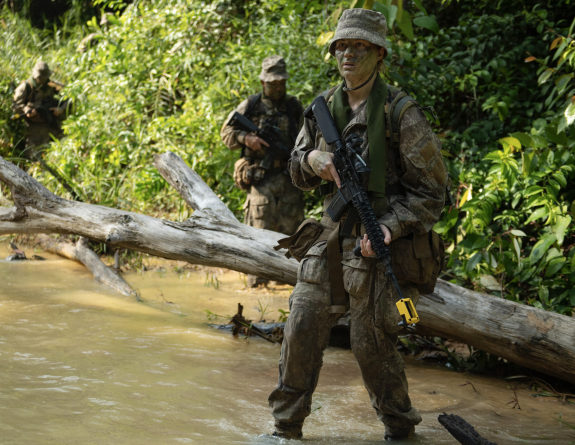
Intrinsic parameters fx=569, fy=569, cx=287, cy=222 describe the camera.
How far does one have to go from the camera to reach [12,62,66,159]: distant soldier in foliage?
395 inches

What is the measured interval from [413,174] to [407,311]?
0.62 meters

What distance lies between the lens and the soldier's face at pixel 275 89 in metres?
5.70

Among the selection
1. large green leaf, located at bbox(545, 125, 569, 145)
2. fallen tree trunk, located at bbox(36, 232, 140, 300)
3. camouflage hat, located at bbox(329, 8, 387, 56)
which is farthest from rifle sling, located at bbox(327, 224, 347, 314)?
fallen tree trunk, located at bbox(36, 232, 140, 300)

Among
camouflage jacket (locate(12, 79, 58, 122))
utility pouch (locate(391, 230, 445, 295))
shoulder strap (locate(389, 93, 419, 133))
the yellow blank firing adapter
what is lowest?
the yellow blank firing adapter

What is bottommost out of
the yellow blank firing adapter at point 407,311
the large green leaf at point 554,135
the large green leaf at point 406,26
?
the yellow blank firing adapter at point 407,311

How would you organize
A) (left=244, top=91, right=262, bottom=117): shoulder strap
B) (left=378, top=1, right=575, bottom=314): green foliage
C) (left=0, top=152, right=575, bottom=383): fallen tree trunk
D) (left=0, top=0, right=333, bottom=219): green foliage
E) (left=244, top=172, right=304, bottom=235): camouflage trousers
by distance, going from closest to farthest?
(left=0, top=152, right=575, bottom=383): fallen tree trunk
(left=378, top=1, right=575, bottom=314): green foliage
(left=244, top=91, right=262, bottom=117): shoulder strap
(left=244, top=172, right=304, bottom=235): camouflage trousers
(left=0, top=0, right=333, bottom=219): green foliage

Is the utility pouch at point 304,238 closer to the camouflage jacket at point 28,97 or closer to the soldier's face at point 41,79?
the camouflage jacket at point 28,97

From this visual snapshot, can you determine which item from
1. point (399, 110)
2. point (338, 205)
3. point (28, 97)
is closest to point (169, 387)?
point (338, 205)

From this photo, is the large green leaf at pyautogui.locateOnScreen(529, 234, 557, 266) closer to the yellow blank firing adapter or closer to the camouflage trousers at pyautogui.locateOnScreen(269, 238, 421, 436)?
the camouflage trousers at pyautogui.locateOnScreen(269, 238, 421, 436)

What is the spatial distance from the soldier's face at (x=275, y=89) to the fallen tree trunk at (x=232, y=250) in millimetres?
1249

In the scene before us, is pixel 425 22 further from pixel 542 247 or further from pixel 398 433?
pixel 398 433

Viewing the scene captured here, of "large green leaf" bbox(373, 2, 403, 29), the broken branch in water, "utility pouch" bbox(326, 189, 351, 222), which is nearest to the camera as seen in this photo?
the broken branch in water

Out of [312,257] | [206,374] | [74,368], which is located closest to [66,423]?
[74,368]

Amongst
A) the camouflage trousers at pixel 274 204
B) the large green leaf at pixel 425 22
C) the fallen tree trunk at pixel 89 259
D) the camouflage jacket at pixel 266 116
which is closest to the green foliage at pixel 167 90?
the fallen tree trunk at pixel 89 259
